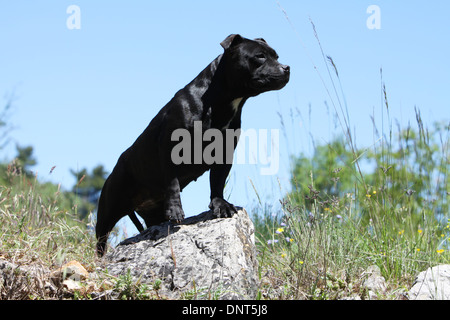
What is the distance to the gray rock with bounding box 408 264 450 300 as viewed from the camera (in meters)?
4.52

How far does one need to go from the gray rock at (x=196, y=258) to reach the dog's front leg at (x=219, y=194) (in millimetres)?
73

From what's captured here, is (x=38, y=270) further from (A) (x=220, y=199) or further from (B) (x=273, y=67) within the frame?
(B) (x=273, y=67)

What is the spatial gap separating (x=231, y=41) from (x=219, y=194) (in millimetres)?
1494

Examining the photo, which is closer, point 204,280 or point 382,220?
point 204,280

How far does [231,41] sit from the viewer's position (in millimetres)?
5133

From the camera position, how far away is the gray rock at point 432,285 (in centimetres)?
452

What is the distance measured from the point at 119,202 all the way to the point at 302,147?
2.15 m

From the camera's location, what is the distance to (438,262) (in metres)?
5.14

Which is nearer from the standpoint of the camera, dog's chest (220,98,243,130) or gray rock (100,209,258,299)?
gray rock (100,209,258,299)

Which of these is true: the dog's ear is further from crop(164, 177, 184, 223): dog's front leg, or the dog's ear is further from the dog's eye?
crop(164, 177, 184, 223): dog's front leg

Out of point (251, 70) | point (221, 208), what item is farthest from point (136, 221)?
point (251, 70)

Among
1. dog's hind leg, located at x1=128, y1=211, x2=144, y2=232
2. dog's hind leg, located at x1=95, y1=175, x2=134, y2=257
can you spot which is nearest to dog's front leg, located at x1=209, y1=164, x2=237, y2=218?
dog's hind leg, located at x1=95, y1=175, x2=134, y2=257

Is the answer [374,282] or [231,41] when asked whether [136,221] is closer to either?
[231,41]

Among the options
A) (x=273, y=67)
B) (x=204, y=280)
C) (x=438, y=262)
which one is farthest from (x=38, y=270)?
(x=438, y=262)
